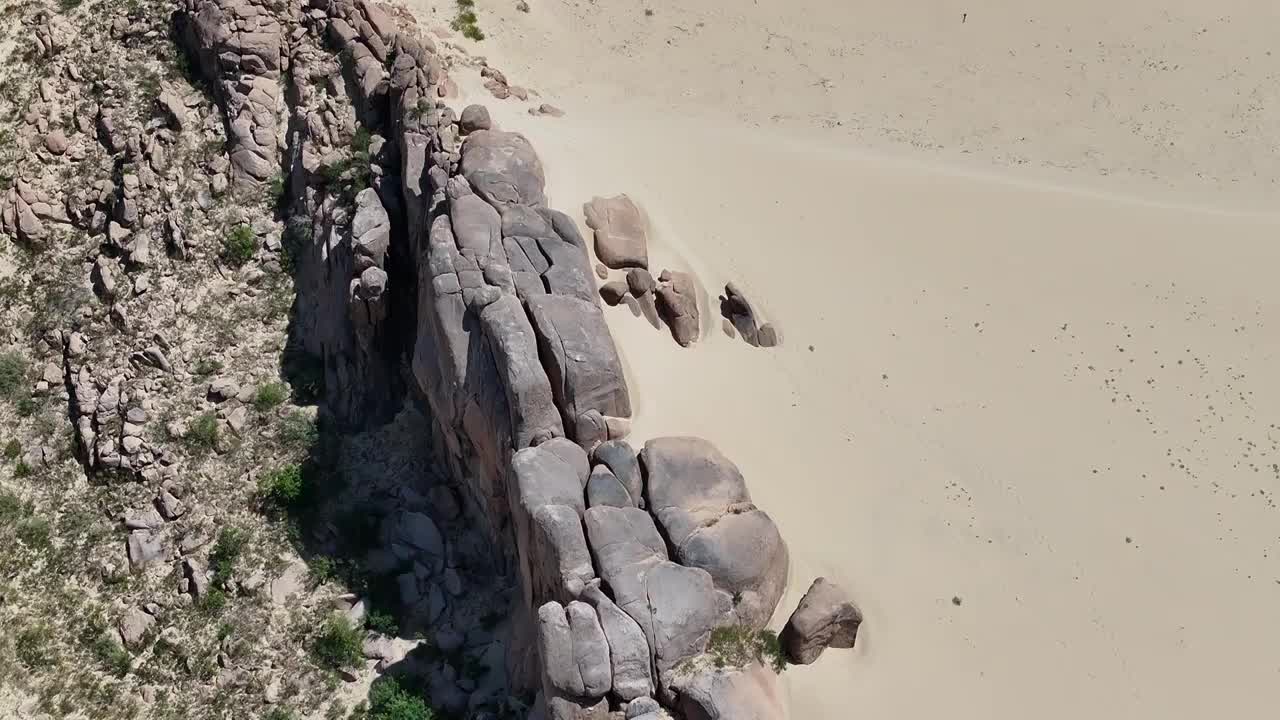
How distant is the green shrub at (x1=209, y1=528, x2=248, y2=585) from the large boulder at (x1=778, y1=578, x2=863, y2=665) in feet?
40.0

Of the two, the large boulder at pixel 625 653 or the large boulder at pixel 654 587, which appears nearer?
the large boulder at pixel 625 653

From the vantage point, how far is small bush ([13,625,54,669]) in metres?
22.1

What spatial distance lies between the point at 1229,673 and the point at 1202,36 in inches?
993

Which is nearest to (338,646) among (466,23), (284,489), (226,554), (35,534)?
(226,554)

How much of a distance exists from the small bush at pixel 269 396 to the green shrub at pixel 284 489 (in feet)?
6.51

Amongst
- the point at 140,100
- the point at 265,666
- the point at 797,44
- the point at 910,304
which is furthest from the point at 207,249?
the point at 797,44

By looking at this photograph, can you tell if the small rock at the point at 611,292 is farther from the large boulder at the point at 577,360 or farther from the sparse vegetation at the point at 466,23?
the sparse vegetation at the point at 466,23

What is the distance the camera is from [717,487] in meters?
18.8

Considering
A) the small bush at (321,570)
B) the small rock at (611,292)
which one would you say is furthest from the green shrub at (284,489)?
the small rock at (611,292)

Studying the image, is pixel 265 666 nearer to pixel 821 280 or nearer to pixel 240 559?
pixel 240 559

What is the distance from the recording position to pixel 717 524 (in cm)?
1831

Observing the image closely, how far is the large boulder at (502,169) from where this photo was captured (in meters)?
22.6

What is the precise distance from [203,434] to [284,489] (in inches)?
112

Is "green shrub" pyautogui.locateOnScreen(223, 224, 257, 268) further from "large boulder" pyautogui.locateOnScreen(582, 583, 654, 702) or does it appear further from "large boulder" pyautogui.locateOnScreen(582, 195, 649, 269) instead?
"large boulder" pyautogui.locateOnScreen(582, 583, 654, 702)
